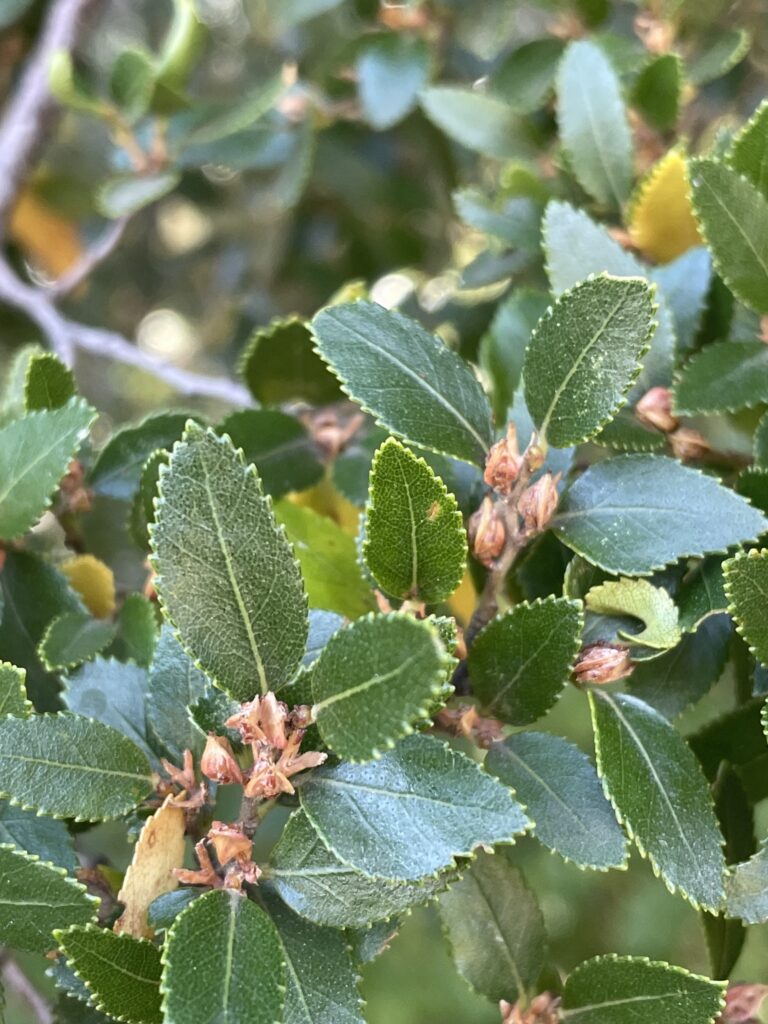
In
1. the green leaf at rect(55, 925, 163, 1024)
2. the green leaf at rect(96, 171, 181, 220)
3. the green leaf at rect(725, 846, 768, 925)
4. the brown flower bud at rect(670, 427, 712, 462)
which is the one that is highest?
the green leaf at rect(96, 171, 181, 220)

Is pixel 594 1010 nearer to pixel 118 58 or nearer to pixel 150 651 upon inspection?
pixel 150 651

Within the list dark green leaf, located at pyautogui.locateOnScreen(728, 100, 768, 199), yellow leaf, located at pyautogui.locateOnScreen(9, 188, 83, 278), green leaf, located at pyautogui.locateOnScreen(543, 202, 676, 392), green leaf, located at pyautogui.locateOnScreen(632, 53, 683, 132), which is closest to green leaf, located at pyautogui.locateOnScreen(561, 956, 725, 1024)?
green leaf, located at pyautogui.locateOnScreen(543, 202, 676, 392)

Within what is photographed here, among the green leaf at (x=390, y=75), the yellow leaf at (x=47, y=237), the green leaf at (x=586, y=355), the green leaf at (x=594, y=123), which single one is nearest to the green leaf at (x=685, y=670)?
the green leaf at (x=586, y=355)

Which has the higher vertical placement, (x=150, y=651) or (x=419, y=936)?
(x=150, y=651)

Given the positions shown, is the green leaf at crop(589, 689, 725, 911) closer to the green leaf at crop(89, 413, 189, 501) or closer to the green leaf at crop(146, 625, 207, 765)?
the green leaf at crop(146, 625, 207, 765)

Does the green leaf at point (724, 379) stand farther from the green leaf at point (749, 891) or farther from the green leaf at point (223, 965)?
the green leaf at point (223, 965)

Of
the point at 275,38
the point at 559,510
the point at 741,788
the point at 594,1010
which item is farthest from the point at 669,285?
the point at 275,38
